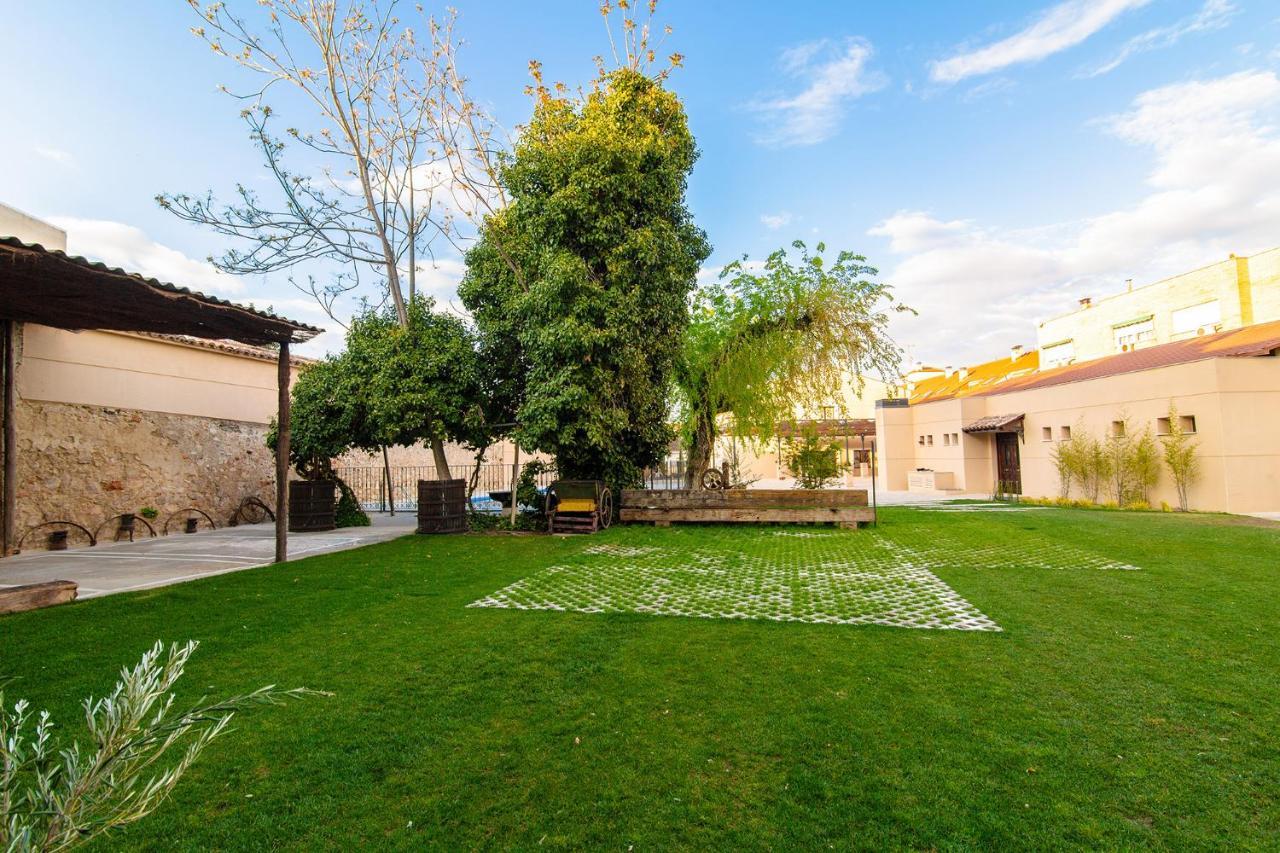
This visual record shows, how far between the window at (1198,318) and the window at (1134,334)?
3.13 ft

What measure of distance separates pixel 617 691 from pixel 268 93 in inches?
538

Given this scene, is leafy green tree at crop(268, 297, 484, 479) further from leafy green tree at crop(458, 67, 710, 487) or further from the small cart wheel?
the small cart wheel

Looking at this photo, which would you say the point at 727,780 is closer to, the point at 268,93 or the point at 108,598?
the point at 108,598

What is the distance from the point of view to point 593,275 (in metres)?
11.5

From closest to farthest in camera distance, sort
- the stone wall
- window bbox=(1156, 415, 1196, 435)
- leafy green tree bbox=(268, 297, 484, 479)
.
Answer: the stone wall → leafy green tree bbox=(268, 297, 484, 479) → window bbox=(1156, 415, 1196, 435)

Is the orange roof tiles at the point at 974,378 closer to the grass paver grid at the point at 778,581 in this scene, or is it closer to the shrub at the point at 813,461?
the shrub at the point at 813,461

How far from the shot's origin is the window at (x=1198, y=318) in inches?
862

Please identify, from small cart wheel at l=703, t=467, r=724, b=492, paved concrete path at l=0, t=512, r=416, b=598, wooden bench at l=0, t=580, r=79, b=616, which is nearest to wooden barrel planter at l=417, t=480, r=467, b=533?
paved concrete path at l=0, t=512, r=416, b=598

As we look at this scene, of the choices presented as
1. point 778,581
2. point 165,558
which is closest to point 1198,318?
point 778,581

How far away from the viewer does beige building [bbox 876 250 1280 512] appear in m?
13.7

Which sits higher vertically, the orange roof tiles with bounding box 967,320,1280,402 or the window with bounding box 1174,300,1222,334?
the window with bounding box 1174,300,1222,334

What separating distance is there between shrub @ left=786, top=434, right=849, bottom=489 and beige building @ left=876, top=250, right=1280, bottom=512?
24.1 feet

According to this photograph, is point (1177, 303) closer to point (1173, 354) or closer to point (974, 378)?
point (974, 378)

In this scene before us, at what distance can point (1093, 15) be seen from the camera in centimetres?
Result: 950
